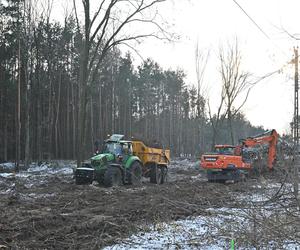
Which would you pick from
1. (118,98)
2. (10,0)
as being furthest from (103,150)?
(118,98)

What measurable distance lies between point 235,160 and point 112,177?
7032 mm

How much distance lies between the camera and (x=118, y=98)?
68.1 m

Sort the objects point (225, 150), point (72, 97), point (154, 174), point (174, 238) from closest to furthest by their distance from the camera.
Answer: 1. point (174, 238)
2. point (154, 174)
3. point (225, 150)
4. point (72, 97)

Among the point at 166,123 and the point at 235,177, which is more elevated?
the point at 166,123

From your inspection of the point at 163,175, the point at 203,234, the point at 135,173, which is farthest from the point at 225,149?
the point at 203,234

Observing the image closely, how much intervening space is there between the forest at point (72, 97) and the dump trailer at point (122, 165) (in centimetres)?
219

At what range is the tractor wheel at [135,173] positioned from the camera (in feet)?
66.6

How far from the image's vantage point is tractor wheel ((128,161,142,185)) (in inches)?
799

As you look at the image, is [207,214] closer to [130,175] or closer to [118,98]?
[130,175]

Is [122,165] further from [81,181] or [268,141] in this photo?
[268,141]

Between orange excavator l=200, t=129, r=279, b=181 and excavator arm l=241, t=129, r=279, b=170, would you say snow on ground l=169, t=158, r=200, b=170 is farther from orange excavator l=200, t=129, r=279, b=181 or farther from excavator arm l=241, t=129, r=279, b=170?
orange excavator l=200, t=129, r=279, b=181

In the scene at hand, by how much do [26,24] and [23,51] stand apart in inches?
88.0

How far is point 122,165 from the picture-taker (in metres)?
19.9

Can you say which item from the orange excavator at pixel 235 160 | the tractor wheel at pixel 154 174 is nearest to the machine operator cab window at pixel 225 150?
the orange excavator at pixel 235 160
